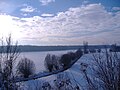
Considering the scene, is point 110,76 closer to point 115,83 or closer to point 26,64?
point 115,83

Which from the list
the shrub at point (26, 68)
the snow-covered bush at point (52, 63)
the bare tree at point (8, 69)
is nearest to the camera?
the bare tree at point (8, 69)

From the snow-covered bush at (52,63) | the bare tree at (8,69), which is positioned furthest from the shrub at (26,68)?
the bare tree at (8,69)

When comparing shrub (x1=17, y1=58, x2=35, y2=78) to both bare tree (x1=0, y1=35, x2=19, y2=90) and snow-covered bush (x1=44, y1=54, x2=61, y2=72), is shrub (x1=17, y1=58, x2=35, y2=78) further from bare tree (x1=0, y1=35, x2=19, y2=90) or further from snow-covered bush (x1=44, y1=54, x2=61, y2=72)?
bare tree (x1=0, y1=35, x2=19, y2=90)

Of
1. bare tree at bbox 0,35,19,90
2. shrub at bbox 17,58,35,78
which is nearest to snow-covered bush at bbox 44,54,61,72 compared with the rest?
shrub at bbox 17,58,35,78

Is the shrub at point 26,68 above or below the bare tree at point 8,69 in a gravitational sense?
below

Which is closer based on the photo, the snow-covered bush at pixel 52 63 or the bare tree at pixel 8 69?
the bare tree at pixel 8 69

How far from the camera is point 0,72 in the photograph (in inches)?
204

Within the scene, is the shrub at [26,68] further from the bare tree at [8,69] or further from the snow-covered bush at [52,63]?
the bare tree at [8,69]

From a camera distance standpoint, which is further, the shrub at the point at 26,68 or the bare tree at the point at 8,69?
the shrub at the point at 26,68

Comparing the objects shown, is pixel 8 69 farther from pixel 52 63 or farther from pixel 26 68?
pixel 52 63

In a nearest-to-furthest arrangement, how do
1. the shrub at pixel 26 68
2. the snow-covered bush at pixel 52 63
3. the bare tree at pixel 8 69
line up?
the bare tree at pixel 8 69 < the shrub at pixel 26 68 < the snow-covered bush at pixel 52 63

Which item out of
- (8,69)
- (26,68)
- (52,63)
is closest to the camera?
(8,69)

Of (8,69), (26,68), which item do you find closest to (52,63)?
(26,68)

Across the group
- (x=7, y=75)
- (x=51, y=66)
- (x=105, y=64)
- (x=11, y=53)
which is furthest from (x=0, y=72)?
(x=51, y=66)
